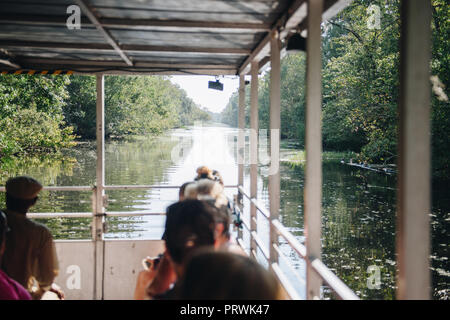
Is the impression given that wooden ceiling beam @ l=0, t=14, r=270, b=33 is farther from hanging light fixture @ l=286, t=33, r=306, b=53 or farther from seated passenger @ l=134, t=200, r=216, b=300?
seated passenger @ l=134, t=200, r=216, b=300

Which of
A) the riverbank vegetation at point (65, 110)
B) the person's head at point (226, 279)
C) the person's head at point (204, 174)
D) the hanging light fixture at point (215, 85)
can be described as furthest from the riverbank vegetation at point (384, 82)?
the person's head at point (226, 279)

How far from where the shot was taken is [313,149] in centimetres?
267

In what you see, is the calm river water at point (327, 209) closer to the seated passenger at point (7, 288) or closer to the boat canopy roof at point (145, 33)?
the boat canopy roof at point (145, 33)

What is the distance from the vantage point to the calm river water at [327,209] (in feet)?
34.9

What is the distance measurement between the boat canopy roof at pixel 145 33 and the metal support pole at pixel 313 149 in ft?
0.91

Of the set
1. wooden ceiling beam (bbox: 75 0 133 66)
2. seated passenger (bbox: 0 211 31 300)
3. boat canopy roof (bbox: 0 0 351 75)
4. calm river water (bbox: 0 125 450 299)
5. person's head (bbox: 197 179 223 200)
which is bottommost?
calm river water (bbox: 0 125 450 299)

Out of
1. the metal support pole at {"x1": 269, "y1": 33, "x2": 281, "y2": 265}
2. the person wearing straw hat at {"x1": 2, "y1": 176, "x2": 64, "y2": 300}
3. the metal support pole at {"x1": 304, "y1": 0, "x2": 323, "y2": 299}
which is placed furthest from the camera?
the metal support pole at {"x1": 269, "y1": 33, "x2": 281, "y2": 265}

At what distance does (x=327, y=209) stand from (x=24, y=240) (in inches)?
587

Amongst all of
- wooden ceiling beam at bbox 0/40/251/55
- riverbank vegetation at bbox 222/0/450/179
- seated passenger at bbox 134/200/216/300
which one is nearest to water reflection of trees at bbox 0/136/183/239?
riverbank vegetation at bbox 222/0/450/179

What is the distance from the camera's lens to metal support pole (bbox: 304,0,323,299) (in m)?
2.64

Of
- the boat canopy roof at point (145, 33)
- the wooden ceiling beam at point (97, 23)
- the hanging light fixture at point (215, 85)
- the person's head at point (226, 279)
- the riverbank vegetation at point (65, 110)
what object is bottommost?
the person's head at point (226, 279)

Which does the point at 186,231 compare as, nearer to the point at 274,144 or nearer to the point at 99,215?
the point at 274,144

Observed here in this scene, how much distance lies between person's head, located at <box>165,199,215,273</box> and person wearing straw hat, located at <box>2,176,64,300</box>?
45.1 inches
